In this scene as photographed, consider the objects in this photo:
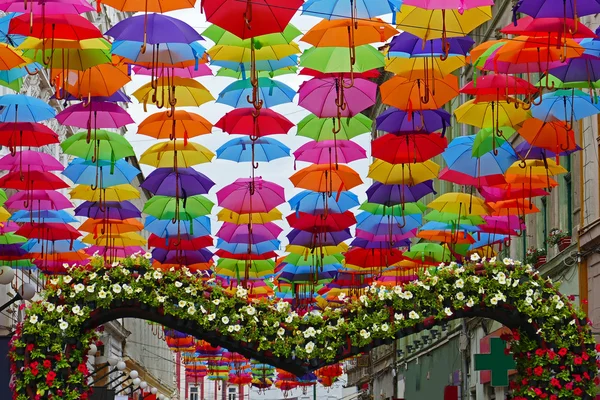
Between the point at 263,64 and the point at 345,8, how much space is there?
235 centimetres

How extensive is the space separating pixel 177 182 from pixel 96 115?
2.81 m

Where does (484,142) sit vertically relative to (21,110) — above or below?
below

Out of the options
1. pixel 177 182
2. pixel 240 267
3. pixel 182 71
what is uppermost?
pixel 182 71

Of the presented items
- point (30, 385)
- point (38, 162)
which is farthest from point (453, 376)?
point (30, 385)

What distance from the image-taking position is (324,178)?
883 inches

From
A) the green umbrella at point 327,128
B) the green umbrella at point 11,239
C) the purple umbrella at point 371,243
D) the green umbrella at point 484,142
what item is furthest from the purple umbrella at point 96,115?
the purple umbrella at point 371,243

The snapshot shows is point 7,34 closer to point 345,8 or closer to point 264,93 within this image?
point 345,8

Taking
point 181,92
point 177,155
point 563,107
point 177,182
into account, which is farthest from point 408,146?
point 177,182

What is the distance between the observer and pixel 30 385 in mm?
16219

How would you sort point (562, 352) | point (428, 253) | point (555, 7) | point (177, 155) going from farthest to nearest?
1. point (428, 253)
2. point (177, 155)
3. point (562, 352)
4. point (555, 7)

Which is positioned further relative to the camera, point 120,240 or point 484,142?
point 120,240

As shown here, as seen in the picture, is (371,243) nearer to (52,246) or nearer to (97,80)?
(52,246)

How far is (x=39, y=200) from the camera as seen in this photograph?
2305 centimetres

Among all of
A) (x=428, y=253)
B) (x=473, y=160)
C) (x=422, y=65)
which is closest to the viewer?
(x=422, y=65)
